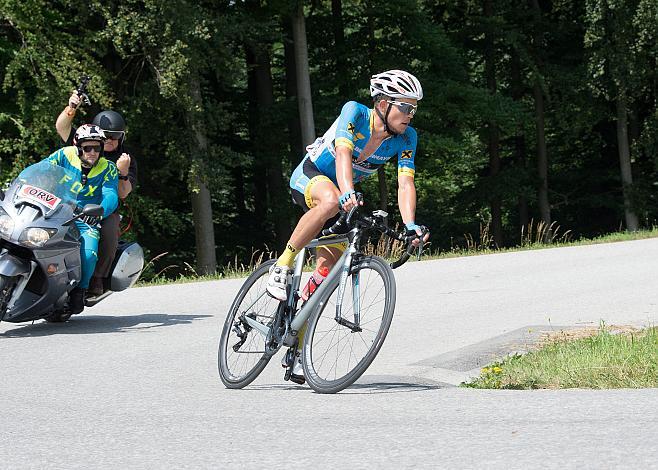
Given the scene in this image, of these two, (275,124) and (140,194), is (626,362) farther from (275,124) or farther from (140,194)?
(275,124)

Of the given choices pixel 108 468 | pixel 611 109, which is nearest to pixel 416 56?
pixel 611 109

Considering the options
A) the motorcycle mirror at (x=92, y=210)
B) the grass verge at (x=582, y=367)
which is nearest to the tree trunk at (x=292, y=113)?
the motorcycle mirror at (x=92, y=210)

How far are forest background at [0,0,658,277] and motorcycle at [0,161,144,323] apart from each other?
1369 centimetres

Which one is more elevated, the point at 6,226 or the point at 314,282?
the point at 6,226

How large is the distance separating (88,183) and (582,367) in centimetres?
542

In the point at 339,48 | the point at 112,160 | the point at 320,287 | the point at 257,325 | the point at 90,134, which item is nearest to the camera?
the point at 320,287

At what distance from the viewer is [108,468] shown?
16.8 feet

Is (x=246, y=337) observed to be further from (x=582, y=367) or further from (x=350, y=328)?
(x=582, y=367)

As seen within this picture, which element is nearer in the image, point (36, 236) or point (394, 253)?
point (36, 236)

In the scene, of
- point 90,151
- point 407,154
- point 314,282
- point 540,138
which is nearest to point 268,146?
point 540,138

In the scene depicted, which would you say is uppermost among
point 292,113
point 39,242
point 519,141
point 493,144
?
point 292,113

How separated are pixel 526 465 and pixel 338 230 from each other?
2.88m

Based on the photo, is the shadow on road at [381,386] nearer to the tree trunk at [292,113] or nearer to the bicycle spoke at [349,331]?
the bicycle spoke at [349,331]

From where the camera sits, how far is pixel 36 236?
10.1 metres
